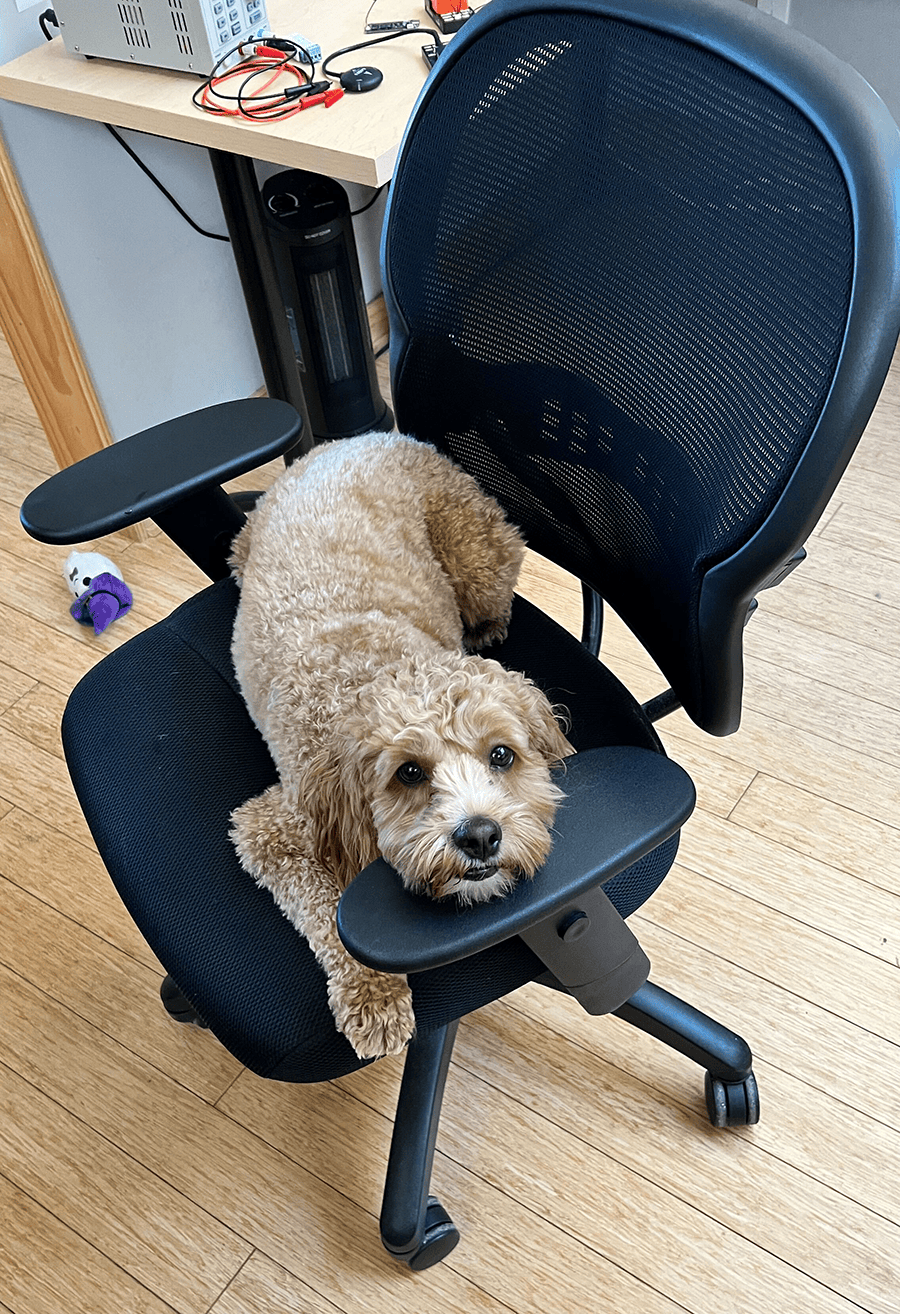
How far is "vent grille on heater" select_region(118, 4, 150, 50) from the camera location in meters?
1.67

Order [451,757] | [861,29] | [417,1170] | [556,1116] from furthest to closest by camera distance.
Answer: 1. [861,29]
2. [556,1116]
3. [417,1170]
4. [451,757]

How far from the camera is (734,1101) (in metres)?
1.38

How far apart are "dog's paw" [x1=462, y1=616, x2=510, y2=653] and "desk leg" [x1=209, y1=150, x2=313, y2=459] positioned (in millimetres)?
806

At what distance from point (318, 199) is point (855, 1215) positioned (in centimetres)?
183

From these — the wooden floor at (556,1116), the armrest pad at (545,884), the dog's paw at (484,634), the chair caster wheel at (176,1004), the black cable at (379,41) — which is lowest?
the wooden floor at (556,1116)

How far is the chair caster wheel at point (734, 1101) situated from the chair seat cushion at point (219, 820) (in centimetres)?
51

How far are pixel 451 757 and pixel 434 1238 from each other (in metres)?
0.67

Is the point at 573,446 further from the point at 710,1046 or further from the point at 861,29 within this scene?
the point at 861,29

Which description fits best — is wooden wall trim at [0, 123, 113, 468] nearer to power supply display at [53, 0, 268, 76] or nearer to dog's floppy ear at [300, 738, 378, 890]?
power supply display at [53, 0, 268, 76]

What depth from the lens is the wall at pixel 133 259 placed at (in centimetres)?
191

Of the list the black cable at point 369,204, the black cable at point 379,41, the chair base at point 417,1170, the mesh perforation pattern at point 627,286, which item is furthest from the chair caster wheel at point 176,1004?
the black cable at point 369,204

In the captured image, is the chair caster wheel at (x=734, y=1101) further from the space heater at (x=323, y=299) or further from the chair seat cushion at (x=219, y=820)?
the space heater at (x=323, y=299)

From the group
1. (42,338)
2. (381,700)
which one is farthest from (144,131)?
(381,700)

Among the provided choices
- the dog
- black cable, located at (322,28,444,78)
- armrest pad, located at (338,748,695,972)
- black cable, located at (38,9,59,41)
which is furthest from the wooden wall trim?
armrest pad, located at (338,748,695,972)
